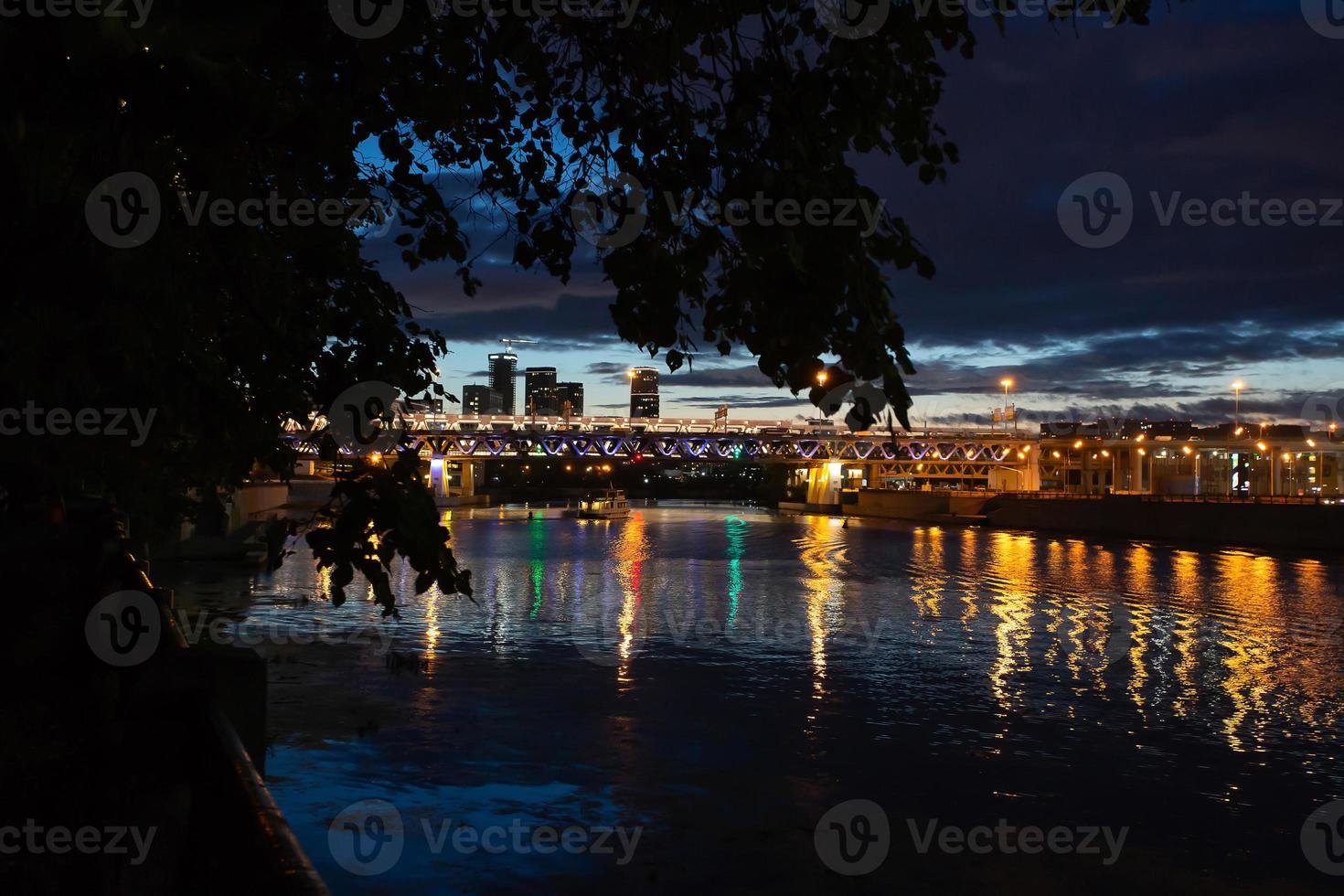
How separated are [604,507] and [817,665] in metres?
98.2

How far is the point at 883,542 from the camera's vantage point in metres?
66.4

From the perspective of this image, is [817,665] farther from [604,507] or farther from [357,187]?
[604,507]

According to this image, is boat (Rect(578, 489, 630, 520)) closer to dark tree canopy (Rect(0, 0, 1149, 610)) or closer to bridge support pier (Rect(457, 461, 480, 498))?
bridge support pier (Rect(457, 461, 480, 498))

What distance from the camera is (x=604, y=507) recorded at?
383ft

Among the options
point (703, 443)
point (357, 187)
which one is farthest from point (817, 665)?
point (703, 443)

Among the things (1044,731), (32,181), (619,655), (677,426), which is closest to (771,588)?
(619,655)

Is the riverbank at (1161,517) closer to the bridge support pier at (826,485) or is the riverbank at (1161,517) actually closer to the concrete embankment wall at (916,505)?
the concrete embankment wall at (916,505)

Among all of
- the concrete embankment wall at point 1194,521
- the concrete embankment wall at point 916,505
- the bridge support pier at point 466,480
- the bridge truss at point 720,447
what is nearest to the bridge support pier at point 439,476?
the bridge truss at point 720,447

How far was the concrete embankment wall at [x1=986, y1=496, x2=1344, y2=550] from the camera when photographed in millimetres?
55250

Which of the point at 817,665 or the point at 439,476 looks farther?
the point at 439,476

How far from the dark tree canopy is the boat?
98275 millimetres

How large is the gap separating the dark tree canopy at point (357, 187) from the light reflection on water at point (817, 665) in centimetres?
405

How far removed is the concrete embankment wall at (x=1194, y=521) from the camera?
5525 cm

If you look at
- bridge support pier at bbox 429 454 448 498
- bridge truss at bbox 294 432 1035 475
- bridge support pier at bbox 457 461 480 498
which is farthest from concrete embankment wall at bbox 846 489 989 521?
bridge support pier at bbox 457 461 480 498
